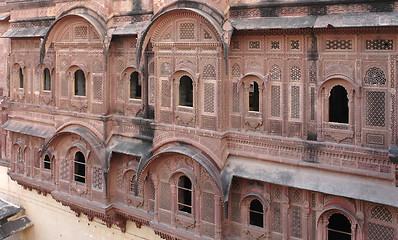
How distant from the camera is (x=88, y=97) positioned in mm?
10719

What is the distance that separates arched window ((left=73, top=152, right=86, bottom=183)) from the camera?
11.4m

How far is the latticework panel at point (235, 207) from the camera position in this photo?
8.75 m

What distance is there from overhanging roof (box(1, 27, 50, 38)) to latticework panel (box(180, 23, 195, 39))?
4.94 meters

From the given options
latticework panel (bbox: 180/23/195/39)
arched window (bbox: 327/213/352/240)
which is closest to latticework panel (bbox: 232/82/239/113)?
latticework panel (bbox: 180/23/195/39)

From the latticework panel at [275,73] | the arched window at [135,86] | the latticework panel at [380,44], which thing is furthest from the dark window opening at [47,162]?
the latticework panel at [380,44]

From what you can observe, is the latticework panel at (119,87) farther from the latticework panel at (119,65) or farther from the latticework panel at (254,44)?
the latticework panel at (254,44)

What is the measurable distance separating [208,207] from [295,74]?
3525 mm

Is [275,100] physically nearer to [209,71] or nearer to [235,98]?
[235,98]

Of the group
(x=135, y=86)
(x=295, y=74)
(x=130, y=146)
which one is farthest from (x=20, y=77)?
(x=295, y=74)

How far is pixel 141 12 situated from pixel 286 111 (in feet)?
14.9

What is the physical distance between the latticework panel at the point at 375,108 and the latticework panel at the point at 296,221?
2.29m

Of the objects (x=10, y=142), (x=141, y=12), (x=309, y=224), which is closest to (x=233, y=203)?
(x=309, y=224)

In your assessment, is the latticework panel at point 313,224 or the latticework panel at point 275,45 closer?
the latticework panel at point 313,224

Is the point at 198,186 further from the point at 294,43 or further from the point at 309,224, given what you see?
the point at 294,43
